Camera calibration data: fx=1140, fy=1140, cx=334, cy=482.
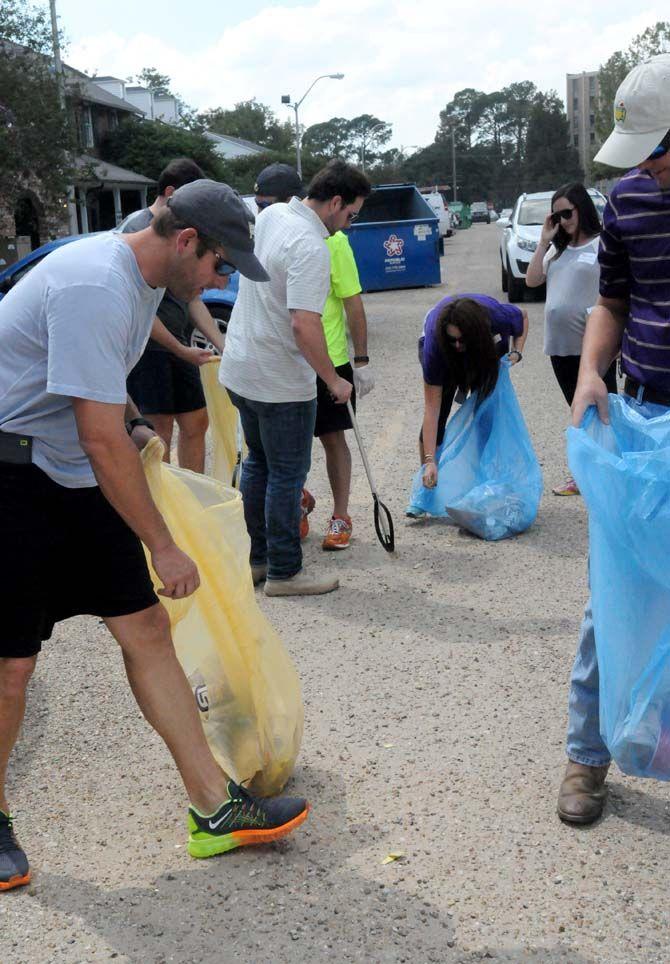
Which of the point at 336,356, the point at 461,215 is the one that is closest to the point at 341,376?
the point at 336,356

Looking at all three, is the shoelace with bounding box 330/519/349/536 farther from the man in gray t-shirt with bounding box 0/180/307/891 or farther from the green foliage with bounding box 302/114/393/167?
the green foliage with bounding box 302/114/393/167

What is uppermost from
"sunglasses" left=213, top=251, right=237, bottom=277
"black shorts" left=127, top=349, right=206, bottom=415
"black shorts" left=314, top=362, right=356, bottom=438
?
"sunglasses" left=213, top=251, right=237, bottom=277

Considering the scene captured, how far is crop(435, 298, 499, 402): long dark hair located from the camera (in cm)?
577

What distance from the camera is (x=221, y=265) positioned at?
2.71 metres

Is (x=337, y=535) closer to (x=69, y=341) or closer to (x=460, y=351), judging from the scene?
(x=460, y=351)

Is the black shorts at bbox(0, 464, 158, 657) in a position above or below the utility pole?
below

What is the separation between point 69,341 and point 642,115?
147cm

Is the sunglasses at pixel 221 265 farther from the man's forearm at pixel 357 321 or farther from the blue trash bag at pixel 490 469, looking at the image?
the blue trash bag at pixel 490 469

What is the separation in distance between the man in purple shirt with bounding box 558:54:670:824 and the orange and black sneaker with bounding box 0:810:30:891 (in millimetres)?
1407

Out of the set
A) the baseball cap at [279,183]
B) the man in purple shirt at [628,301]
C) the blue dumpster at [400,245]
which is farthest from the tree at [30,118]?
the man in purple shirt at [628,301]

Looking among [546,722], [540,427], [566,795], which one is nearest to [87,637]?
[546,722]

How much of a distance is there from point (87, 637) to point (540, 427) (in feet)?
15.3

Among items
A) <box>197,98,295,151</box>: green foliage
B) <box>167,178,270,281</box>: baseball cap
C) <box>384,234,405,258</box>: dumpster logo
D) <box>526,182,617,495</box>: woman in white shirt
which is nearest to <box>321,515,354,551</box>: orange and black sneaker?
<box>526,182,617,495</box>: woman in white shirt

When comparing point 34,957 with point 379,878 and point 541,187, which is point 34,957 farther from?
point 541,187
